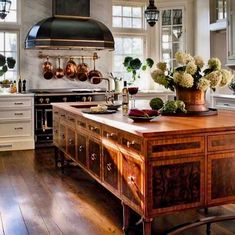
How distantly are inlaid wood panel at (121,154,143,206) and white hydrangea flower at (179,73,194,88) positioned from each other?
90 cm

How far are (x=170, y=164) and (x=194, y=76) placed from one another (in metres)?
1.10

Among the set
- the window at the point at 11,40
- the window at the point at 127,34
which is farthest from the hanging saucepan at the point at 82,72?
the window at the point at 11,40

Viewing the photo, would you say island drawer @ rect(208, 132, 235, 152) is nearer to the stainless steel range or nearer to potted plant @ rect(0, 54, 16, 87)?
the stainless steel range

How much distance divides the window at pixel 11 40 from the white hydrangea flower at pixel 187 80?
14.7 ft

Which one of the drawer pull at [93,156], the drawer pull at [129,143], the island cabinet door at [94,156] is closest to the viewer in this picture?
the drawer pull at [129,143]

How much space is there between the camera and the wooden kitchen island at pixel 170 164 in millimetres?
2617

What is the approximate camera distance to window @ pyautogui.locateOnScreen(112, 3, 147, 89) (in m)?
7.96

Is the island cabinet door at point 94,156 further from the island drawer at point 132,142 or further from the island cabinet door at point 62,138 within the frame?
the island cabinet door at point 62,138

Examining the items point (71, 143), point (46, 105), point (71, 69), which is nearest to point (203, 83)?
point (71, 143)

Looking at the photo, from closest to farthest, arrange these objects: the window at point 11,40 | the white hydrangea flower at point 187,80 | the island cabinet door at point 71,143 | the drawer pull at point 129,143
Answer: the drawer pull at point 129,143 → the white hydrangea flower at point 187,80 → the island cabinet door at point 71,143 → the window at point 11,40

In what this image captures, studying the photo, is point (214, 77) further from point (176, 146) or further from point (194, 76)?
point (176, 146)

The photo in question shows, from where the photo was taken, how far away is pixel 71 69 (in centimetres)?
734

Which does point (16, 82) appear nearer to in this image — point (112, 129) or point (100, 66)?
point (100, 66)

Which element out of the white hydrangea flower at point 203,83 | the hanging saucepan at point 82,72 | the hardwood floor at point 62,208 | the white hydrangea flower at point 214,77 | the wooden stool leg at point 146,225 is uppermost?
the hanging saucepan at point 82,72
